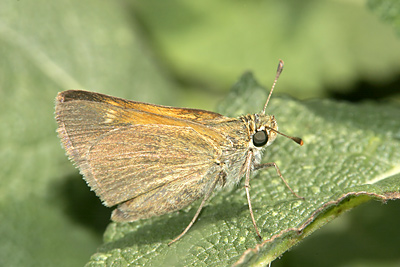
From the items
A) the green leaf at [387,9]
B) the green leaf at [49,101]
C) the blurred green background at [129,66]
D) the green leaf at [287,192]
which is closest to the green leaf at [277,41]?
the blurred green background at [129,66]

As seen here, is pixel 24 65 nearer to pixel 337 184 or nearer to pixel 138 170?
pixel 138 170

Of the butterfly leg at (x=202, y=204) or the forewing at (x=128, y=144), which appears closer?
the forewing at (x=128, y=144)

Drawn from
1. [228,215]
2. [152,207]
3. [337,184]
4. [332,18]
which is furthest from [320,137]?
[332,18]

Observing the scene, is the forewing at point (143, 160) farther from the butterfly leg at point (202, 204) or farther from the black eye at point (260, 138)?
→ the black eye at point (260, 138)

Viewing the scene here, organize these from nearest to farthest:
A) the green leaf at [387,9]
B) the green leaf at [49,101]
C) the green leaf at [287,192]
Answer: the green leaf at [287,192], the green leaf at [387,9], the green leaf at [49,101]

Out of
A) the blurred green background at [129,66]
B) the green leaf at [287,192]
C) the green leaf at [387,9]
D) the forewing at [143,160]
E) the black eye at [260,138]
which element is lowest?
the green leaf at [287,192]

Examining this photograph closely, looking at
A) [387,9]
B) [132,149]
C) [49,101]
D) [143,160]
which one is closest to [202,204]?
[143,160]

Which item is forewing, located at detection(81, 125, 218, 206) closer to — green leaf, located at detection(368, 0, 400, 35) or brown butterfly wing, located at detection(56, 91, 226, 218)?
brown butterfly wing, located at detection(56, 91, 226, 218)
